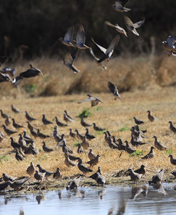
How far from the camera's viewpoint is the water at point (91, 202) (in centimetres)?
871

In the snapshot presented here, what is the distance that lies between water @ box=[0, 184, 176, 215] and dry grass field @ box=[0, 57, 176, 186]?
3.29ft

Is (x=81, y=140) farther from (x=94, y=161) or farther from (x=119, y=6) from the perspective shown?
(x=119, y=6)

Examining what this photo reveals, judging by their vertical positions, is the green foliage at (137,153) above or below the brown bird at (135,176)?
below

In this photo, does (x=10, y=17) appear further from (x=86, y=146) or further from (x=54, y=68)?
(x=86, y=146)

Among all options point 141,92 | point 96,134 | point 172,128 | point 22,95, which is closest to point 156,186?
point 172,128

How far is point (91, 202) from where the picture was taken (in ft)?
30.7

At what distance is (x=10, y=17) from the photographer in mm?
50281

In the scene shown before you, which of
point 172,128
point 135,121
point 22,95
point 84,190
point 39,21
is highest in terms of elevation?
point 84,190

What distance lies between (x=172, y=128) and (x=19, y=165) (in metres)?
4.39

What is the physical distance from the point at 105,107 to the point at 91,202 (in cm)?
1258

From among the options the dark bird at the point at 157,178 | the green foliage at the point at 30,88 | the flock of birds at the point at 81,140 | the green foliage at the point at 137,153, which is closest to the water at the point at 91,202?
the dark bird at the point at 157,178

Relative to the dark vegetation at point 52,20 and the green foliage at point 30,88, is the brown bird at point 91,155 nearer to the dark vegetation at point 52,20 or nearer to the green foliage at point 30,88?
the green foliage at point 30,88

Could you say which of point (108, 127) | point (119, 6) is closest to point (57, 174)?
point (119, 6)

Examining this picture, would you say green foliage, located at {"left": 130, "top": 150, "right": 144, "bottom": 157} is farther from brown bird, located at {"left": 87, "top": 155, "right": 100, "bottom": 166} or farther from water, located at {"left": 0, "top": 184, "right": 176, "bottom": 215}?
water, located at {"left": 0, "top": 184, "right": 176, "bottom": 215}
